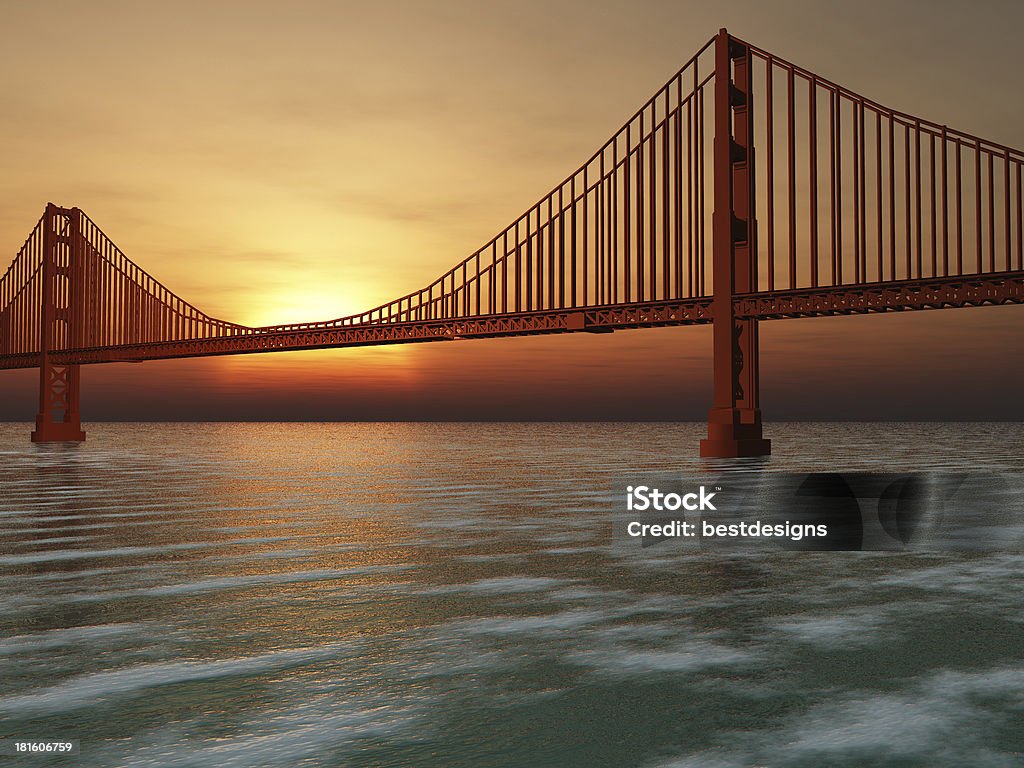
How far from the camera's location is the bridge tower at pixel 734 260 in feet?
152

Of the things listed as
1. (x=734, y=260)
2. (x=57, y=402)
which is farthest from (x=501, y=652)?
(x=57, y=402)

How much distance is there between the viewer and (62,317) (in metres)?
78.2

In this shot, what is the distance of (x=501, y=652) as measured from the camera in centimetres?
740

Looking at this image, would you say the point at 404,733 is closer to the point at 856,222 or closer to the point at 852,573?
the point at 852,573

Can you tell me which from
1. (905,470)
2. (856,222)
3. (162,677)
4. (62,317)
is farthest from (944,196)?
(62,317)

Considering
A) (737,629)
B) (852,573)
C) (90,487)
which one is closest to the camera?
(737,629)

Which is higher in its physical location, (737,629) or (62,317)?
(62,317)

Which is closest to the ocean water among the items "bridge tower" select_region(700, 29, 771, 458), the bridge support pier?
"bridge tower" select_region(700, 29, 771, 458)

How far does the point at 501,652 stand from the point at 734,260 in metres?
42.3

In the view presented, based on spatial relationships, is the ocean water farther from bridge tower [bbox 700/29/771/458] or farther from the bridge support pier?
the bridge support pier

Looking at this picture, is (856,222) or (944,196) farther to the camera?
(944,196)

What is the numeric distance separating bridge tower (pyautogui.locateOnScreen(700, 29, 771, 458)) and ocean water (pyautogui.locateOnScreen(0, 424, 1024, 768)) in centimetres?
3080

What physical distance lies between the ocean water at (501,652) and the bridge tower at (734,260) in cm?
3080

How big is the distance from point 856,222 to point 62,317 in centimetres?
5829
